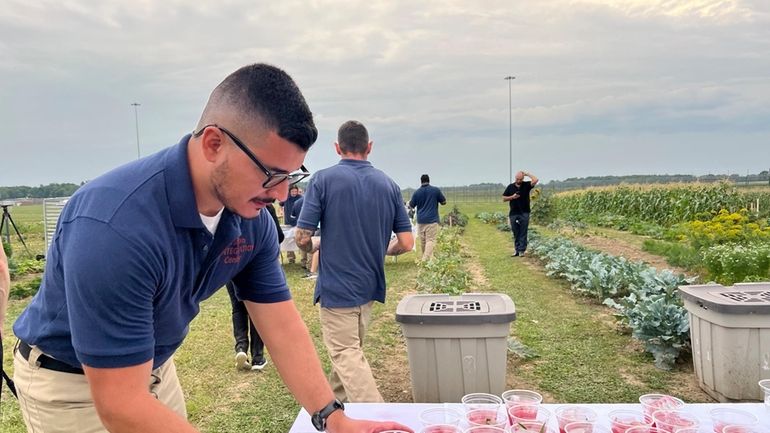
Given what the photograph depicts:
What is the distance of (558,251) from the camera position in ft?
38.8

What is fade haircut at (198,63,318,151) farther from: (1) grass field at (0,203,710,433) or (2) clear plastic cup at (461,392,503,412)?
(1) grass field at (0,203,710,433)

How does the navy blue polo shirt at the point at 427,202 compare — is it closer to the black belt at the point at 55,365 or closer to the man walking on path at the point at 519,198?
the man walking on path at the point at 519,198

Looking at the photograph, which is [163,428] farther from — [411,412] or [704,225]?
[704,225]

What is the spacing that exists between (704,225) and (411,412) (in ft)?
37.2

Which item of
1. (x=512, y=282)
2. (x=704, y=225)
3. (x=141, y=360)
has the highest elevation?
(x=141, y=360)

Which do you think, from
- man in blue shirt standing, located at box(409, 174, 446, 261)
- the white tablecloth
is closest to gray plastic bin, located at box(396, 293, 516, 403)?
the white tablecloth

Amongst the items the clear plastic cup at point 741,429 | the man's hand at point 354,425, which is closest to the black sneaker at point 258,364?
the man's hand at point 354,425

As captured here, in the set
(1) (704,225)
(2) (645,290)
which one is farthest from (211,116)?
(1) (704,225)

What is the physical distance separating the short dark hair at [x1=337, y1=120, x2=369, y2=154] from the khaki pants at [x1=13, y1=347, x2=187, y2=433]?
269 centimetres

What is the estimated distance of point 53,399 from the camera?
185 cm

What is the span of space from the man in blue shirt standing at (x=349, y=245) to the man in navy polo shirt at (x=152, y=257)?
208 centimetres

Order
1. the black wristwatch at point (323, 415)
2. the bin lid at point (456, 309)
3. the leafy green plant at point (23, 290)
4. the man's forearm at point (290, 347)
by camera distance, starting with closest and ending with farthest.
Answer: the black wristwatch at point (323, 415)
the man's forearm at point (290, 347)
the bin lid at point (456, 309)
the leafy green plant at point (23, 290)

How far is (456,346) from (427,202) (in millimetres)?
8406

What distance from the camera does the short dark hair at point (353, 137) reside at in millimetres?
4223
